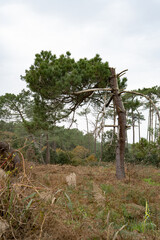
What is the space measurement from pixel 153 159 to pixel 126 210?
1741cm

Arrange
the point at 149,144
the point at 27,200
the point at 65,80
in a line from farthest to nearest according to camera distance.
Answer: the point at 149,144
the point at 65,80
the point at 27,200

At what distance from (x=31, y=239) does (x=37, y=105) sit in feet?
31.0

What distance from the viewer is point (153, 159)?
65.6 ft

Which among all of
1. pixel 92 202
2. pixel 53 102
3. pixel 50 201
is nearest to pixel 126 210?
pixel 92 202

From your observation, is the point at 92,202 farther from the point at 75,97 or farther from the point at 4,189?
the point at 75,97

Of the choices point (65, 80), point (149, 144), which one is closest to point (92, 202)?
point (65, 80)

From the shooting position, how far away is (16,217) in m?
1.47

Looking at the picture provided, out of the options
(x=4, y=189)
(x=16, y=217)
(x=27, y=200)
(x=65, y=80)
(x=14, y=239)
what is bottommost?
(x=14, y=239)

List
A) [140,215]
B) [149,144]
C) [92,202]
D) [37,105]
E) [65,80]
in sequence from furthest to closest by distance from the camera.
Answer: [149,144] → [37,105] → [65,80] → [92,202] → [140,215]

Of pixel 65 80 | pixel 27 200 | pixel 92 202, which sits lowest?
pixel 92 202

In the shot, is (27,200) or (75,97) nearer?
(27,200)

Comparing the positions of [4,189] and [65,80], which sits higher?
[65,80]

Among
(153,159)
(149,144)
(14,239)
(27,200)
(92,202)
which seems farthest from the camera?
(153,159)

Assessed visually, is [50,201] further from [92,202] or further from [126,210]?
[92,202]
